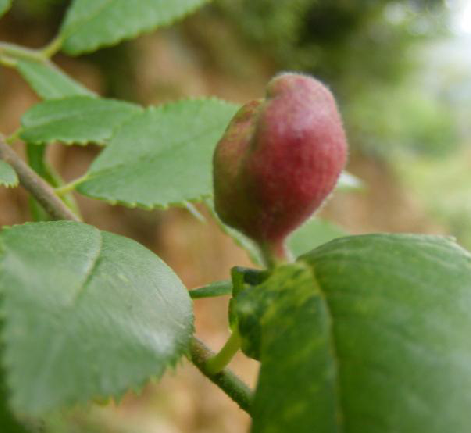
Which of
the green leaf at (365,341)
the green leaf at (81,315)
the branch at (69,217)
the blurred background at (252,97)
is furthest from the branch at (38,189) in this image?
the blurred background at (252,97)

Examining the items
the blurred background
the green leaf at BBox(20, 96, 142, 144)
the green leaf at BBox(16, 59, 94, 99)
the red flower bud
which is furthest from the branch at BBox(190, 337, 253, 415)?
the blurred background

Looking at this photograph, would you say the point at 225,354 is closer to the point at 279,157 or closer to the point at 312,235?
the point at 279,157

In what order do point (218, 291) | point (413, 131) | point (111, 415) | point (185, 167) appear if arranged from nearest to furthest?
point (218, 291)
point (185, 167)
point (111, 415)
point (413, 131)

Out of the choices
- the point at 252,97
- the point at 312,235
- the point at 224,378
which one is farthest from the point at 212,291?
the point at 252,97

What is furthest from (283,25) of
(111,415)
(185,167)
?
(185,167)

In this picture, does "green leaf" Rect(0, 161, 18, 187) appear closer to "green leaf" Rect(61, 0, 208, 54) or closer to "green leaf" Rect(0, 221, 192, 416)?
"green leaf" Rect(0, 221, 192, 416)

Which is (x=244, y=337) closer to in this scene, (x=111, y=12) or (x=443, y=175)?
(x=111, y=12)
